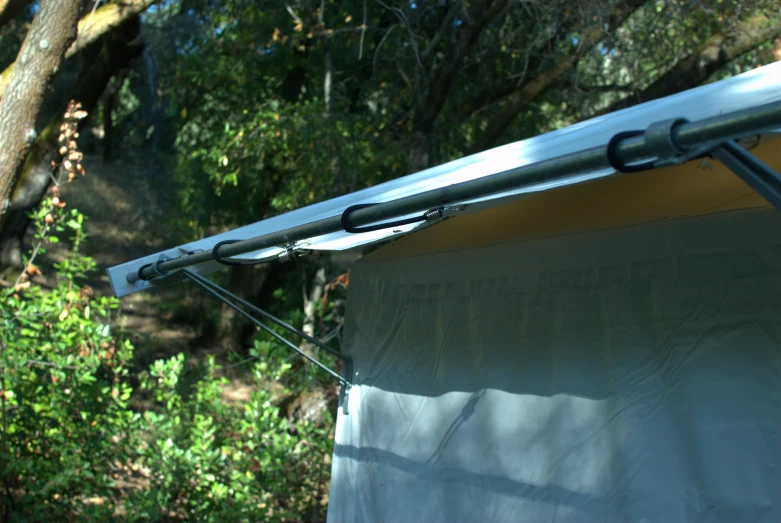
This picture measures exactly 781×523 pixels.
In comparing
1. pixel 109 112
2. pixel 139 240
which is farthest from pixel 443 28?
pixel 109 112

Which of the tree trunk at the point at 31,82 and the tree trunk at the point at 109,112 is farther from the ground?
the tree trunk at the point at 109,112

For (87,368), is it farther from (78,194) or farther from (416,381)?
(78,194)

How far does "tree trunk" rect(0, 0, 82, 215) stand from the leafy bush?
2.90 feet

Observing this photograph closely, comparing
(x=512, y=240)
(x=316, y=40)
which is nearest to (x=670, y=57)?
(x=316, y=40)

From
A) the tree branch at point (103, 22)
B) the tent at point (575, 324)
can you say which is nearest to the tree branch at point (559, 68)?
the tree branch at point (103, 22)

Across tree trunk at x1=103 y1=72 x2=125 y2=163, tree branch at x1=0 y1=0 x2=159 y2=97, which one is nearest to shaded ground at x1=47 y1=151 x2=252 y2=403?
tree trunk at x1=103 y1=72 x2=125 y2=163

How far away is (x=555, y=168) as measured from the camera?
1.67m

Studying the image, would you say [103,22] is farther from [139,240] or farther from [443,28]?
Result: [139,240]

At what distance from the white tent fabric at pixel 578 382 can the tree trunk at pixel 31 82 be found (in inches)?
103

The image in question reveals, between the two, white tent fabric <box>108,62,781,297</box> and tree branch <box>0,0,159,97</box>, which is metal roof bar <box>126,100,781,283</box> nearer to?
white tent fabric <box>108,62,781,297</box>

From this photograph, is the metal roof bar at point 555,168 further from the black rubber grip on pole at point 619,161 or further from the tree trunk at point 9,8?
the tree trunk at point 9,8

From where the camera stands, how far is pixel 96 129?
18.7 metres

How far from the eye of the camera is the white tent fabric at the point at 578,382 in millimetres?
2338

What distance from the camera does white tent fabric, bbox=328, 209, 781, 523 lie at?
2.34 m
